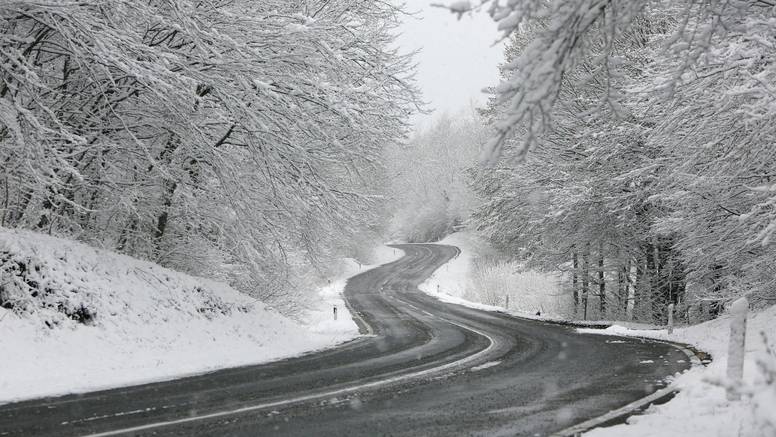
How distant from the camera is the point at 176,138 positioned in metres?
13.1

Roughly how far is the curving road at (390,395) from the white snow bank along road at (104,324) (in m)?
0.89

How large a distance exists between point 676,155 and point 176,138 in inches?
418

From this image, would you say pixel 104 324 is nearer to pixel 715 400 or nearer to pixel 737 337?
pixel 715 400

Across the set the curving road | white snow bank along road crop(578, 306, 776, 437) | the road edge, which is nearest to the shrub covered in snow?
the curving road

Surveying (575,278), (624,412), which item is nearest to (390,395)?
(624,412)

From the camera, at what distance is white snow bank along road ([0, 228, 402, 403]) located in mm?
8758

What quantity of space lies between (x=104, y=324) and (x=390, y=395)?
544cm

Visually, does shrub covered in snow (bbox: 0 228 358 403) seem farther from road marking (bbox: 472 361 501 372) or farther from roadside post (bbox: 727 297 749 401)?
roadside post (bbox: 727 297 749 401)

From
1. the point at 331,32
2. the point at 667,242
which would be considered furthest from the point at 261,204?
the point at 667,242

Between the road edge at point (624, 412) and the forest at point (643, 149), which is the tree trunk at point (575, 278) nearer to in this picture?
the forest at point (643, 149)

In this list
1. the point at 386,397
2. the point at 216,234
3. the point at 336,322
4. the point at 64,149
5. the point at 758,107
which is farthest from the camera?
the point at 336,322

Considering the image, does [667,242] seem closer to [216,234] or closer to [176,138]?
[216,234]

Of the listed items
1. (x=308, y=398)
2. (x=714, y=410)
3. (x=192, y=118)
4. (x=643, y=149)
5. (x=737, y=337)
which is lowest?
(x=308, y=398)

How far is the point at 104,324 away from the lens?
10.5 m
